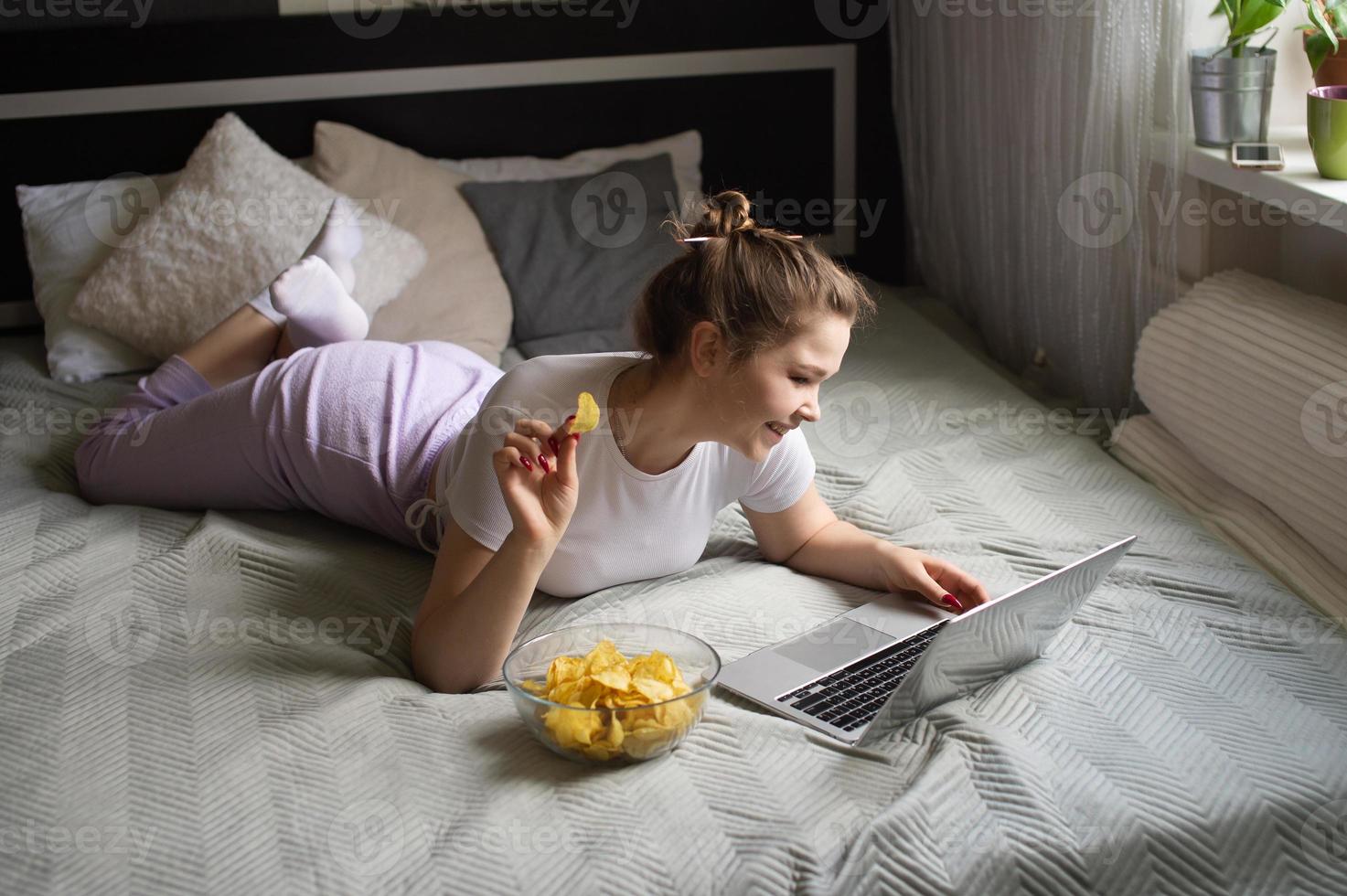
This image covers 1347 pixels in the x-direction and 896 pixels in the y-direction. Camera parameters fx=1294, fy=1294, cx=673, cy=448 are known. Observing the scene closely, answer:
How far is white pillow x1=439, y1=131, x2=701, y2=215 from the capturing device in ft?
9.94

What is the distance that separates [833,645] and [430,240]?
5.22 ft

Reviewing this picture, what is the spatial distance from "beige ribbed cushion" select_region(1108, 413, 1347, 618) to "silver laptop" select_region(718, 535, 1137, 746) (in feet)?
1.22

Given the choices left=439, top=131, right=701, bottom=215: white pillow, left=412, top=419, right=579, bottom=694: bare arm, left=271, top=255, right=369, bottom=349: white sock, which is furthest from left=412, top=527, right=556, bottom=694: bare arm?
left=439, top=131, right=701, bottom=215: white pillow

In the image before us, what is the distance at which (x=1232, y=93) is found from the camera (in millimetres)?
2096

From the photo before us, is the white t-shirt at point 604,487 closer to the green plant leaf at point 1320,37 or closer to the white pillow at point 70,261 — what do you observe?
the green plant leaf at point 1320,37

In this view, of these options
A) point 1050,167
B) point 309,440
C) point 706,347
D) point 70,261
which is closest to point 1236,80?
point 1050,167

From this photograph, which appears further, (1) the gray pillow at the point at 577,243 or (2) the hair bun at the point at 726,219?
(1) the gray pillow at the point at 577,243

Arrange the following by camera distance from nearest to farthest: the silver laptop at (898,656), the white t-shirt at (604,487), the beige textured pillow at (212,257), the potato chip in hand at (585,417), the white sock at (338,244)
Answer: the silver laptop at (898,656) < the potato chip in hand at (585,417) < the white t-shirt at (604,487) < the white sock at (338,244) < the beige textured pillow at (212,257)

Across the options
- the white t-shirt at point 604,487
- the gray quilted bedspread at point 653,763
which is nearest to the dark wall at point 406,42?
the gray quilted bedspread at point 653,763

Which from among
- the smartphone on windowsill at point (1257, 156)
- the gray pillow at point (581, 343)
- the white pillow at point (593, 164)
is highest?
the smartphone on windowsill at point (1257, 156)

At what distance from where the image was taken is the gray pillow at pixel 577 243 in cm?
284

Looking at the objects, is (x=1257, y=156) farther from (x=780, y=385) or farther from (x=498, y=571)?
(x=498, y=571)

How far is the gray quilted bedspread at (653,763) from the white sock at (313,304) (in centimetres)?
39

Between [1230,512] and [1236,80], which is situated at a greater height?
[1236,80]
